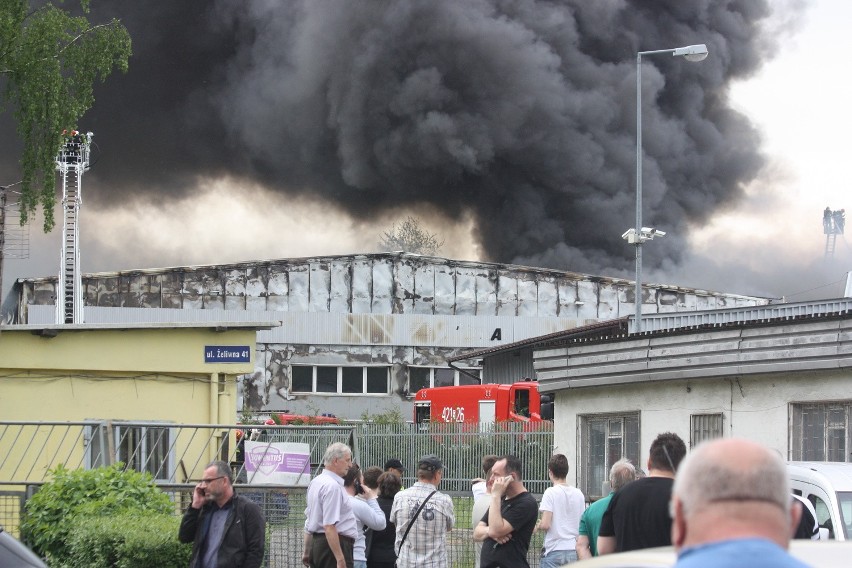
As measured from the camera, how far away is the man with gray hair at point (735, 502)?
2453 millimetres

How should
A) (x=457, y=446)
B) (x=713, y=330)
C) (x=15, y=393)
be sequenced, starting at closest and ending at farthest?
(x=713, y=330) < (x=15, y=393) < (x=457, y=446)

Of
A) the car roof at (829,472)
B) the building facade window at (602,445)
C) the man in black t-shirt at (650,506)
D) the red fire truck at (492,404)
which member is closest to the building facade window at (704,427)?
the building facade window at (602,445)

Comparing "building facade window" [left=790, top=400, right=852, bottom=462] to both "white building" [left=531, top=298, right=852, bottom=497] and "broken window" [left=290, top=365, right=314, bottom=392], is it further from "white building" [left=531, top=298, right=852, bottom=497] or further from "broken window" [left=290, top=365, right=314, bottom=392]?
"broken window" [left=290, top=365, right=314, bottom=392]

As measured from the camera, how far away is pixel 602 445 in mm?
17156

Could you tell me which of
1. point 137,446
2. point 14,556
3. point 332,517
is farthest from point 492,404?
point 14,556

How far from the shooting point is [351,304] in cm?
4662

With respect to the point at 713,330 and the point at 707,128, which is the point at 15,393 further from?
the point at 707,128

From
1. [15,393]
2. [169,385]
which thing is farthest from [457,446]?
[15,393]

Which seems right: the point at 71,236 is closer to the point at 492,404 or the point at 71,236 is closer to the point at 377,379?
the point at 377,379

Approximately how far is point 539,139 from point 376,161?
8502mm

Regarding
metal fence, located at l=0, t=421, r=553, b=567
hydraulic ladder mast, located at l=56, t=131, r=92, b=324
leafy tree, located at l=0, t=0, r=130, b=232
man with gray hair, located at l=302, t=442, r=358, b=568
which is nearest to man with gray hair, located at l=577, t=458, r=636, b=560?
man with gray hair, located at l=302, t=442, r=358, b=568

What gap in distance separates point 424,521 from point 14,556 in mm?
3106

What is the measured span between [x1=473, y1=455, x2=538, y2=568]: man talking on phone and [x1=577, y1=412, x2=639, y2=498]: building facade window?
8571 mm

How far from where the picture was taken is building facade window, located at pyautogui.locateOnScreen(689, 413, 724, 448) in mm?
15188
